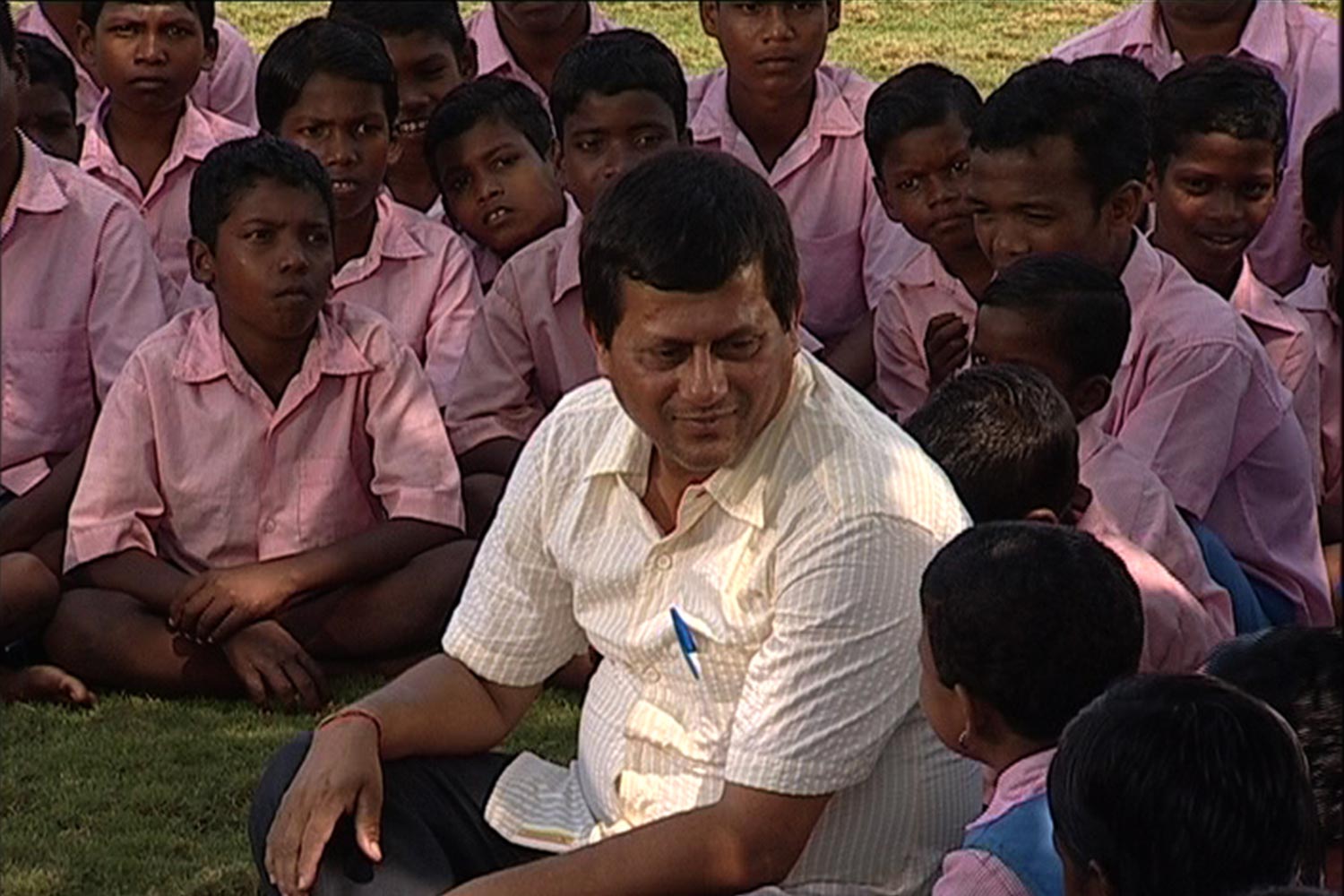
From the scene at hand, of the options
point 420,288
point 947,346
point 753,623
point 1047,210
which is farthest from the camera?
point 420,288

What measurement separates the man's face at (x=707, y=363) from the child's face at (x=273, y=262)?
1742 millimetres

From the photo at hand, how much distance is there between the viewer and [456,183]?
17.2 ft

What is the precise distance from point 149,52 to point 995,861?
11.3 ft

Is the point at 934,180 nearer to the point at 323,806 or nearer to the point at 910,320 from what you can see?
the point at 910,320

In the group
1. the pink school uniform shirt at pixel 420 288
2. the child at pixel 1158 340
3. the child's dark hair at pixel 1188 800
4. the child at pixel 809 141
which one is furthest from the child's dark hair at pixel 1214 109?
the child's dark hair at pixel 1188 800

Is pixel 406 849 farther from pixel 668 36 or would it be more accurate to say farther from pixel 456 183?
pixel 668 36

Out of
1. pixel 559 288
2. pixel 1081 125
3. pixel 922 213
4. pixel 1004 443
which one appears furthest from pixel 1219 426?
pixel 559 288

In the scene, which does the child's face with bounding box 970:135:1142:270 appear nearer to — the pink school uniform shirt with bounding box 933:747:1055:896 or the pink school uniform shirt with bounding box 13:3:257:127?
the pink school uniform shirt with bounding box 933:747:1055:896

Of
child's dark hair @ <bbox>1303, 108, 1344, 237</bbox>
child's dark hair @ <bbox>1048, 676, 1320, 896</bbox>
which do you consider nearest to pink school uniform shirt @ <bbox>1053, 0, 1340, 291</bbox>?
child's dark hair @ <bbox>1303, 108, 1344, 237</bbox>

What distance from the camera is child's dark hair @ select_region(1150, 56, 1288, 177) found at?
179 inches

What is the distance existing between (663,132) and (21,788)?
180 cm

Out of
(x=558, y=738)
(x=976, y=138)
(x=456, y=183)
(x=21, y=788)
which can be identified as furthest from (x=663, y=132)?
(x=21, y=788)

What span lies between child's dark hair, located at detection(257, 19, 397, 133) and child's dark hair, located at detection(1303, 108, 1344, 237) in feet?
6.08

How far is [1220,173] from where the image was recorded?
179 inches
